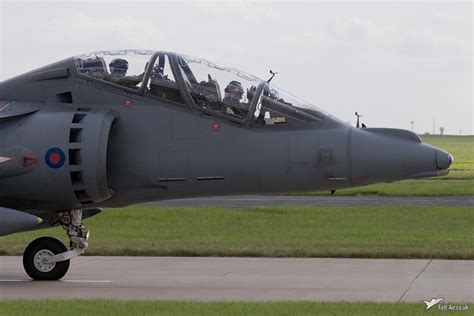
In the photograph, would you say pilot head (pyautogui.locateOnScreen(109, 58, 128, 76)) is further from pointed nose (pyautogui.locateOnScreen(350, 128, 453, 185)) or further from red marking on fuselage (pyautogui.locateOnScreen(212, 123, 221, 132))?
Answer: pointed nose (pyautogui.locateOnScreen(350, 128, 453, 185))

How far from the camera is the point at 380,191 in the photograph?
41.7m

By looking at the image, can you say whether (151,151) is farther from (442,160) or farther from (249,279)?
(442,160)

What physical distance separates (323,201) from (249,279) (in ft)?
65.1

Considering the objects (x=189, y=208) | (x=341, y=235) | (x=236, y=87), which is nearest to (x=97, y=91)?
(x=236, y=87)

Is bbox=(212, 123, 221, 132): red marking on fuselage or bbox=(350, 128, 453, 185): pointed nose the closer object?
bbox=(350, 128, 453, 185): pointed nose

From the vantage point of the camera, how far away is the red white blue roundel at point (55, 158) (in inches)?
588

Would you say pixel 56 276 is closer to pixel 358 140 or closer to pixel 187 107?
pixel 187 107

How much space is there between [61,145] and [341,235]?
381 inches

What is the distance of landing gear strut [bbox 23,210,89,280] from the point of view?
15.9 meters

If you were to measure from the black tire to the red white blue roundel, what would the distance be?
148 cm

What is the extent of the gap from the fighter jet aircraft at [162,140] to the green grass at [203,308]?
2258 millimetres

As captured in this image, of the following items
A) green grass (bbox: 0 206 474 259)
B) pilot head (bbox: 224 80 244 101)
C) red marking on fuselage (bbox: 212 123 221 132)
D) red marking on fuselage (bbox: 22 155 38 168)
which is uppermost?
pilot head (bbox: 224 80 244 101)

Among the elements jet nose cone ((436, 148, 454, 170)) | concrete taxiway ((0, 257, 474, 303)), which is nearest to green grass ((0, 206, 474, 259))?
concrete taxiway ((0, 257, 474, 303))

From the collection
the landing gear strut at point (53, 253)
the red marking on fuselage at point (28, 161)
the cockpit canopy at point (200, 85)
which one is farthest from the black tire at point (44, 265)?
the cockpit canopy at point (200, 85)
